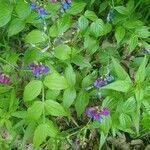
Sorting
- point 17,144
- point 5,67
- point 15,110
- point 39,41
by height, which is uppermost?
point 39,41

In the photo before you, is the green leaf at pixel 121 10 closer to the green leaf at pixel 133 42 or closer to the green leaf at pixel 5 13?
the green leaf at pixel 133 42

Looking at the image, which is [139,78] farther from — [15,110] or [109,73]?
[15,110]

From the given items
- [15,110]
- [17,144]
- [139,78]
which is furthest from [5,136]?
[139,78]

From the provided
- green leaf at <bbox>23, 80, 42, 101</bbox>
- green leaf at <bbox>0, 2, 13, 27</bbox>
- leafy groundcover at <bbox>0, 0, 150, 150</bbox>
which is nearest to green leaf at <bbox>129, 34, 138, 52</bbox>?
leafy groundcover at <bbox>0, 0, 150, 150</bbox>

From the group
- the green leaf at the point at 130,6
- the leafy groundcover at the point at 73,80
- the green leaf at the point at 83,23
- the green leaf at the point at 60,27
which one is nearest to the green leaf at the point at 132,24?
the leafy groundcover at the point at 73,80

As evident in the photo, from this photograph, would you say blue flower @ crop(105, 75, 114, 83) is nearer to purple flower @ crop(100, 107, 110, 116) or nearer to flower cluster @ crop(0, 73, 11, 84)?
purple flower @ crop(100, 107, 110, 116)

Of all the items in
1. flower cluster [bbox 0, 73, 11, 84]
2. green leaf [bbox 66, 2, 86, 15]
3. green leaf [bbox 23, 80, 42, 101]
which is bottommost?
flower cluster [bbox 0, 73, 11, 84]

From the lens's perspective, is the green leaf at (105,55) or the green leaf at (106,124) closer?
the green leaf at (106,124)

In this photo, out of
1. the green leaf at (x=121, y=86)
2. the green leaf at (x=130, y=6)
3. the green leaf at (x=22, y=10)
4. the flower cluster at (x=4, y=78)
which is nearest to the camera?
the green leaf at (x=121, y=86)
